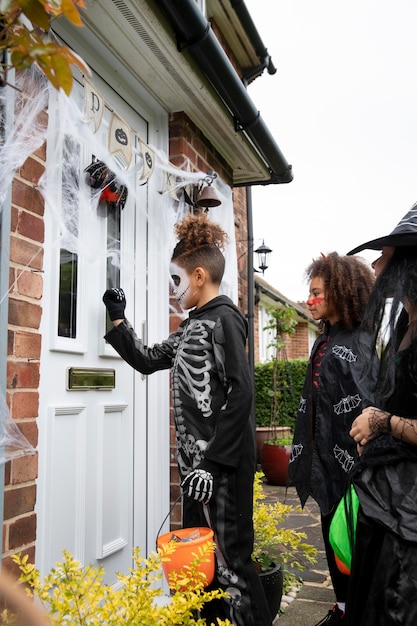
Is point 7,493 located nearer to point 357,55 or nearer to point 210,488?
point 210,488

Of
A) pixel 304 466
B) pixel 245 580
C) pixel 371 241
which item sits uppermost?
pixel 371 241

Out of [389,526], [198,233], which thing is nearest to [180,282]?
[198,233]

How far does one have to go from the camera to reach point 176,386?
2355 millimetres

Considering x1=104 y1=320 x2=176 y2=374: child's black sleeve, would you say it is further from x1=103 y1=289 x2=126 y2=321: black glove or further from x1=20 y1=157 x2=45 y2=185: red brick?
x1=20 y1=157 x2=45 y2=185: red brick

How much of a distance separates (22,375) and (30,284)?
1.10 feet

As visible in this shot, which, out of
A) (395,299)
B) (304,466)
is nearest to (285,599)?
(304,466)

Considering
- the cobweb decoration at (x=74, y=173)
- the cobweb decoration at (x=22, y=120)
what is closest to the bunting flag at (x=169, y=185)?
the cobweb decoration at (x=74, y=173)

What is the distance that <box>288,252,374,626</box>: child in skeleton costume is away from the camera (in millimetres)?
2705

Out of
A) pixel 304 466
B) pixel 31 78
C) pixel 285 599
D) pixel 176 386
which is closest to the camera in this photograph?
pixel 31 78

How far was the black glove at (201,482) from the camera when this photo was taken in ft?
6.68

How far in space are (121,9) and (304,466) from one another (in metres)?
2.43

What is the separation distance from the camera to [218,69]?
3.01 meters

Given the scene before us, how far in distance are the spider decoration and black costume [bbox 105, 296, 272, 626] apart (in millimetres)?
661

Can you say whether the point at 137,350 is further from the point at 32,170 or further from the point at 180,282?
the point at 32,170
